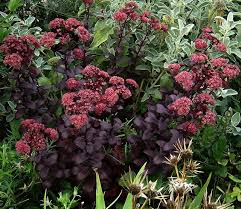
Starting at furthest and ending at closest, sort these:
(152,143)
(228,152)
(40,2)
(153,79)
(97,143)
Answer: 1. (40,2)
2. (153,79)
3. (228,152)
4. (152,143)
5. (97,143)

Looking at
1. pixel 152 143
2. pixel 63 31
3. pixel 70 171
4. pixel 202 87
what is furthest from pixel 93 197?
pixel 63 31

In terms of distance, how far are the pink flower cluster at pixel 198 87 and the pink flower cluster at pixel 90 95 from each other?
0.80 feet

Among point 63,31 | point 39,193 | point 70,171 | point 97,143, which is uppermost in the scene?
point 63,31

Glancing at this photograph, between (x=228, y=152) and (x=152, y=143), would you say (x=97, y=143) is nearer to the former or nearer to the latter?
(x=152, y=143)

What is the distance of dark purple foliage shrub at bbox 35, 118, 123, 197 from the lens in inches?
91.9

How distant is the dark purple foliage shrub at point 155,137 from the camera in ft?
7.98

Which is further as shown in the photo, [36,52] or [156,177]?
[36,52]

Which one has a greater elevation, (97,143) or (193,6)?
(193,6)

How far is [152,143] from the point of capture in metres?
2.48

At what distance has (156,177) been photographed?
2525 mm

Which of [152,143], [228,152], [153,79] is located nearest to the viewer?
[152,143]

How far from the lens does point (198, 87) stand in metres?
2.45

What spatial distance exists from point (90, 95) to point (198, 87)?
0.50 meters

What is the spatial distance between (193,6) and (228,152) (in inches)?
33.6
